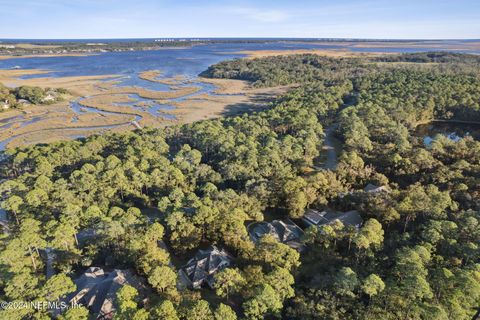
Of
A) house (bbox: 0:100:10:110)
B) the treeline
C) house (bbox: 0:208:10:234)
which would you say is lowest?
house (bbox: 0:208:10:234)

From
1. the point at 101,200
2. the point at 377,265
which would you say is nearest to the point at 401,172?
the point at 377,265

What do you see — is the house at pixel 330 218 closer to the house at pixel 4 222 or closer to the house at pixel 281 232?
the house at pixel 281 232

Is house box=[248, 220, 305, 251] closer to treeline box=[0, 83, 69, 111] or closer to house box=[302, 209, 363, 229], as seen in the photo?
house box=[302, 209, 363, 229]

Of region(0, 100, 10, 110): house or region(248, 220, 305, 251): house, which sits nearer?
region(248, 220, 305, 251): house

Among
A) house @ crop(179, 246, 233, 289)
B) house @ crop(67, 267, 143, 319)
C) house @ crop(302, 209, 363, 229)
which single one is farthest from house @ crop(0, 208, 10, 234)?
house @ crop(302, 209, 363, 229)

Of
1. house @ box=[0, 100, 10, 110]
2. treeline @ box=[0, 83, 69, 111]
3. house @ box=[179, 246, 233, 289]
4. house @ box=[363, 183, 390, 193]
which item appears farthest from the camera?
treeline @ box=[0, 83, 69, 111]

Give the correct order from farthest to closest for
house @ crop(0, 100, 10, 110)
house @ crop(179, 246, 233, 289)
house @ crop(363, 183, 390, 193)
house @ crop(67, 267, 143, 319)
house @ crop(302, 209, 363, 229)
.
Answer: house @ crop(0, 100, 10, 110) → house @ crop(363, 183, 390, 193) → house @ crop(302, 209, 363, 229) → house @ crop(179, 246, 233, 289) → house @ crop(67, 267, 143, 319)

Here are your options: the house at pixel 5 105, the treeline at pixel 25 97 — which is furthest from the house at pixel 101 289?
the treeline at pixel 25 97
